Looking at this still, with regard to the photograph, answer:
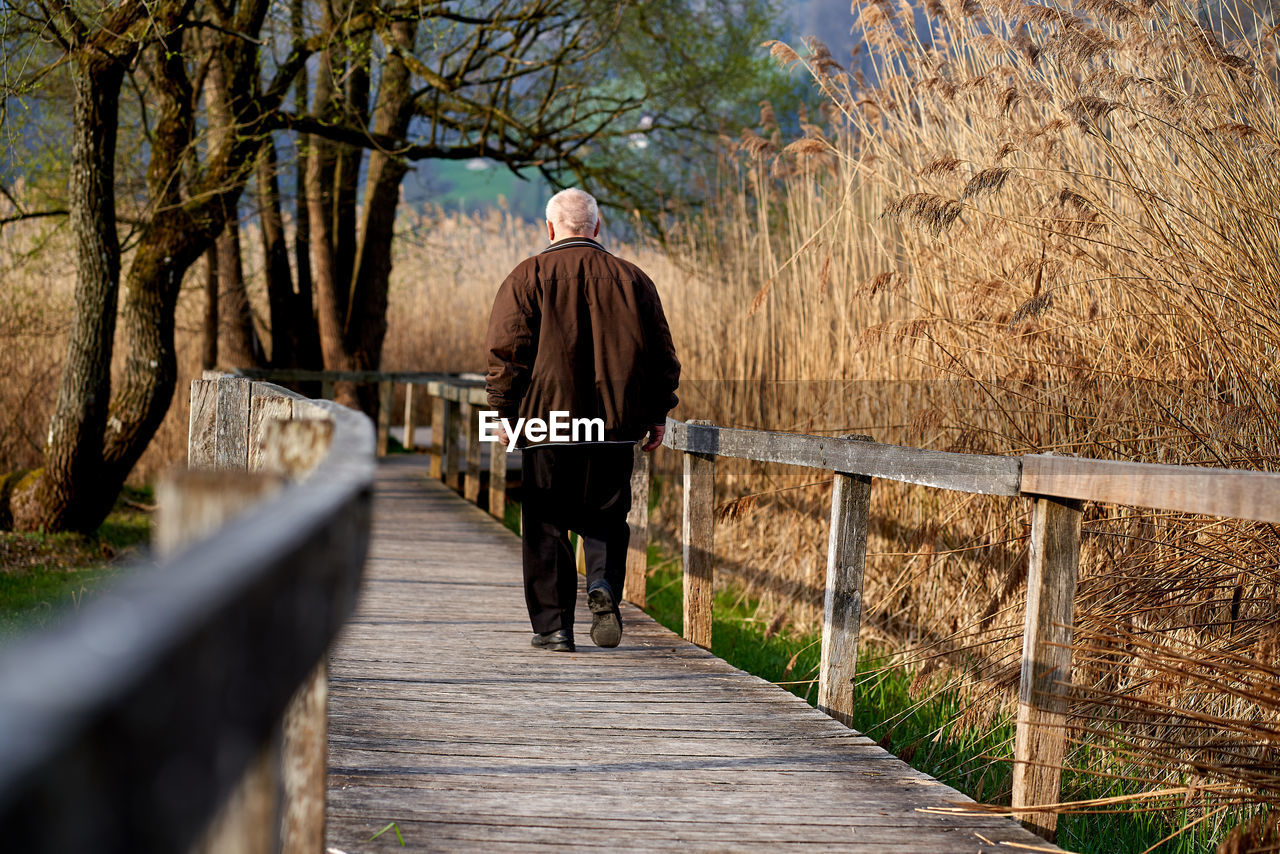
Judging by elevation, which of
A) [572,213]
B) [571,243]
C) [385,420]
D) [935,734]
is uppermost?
[572,213]

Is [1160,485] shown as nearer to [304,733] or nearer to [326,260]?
[304,733]

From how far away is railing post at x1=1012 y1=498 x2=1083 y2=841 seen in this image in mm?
2871

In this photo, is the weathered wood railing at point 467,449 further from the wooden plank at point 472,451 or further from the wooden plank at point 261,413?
the wooden plank at point 261,413

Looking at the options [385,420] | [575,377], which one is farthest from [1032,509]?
[385,420]

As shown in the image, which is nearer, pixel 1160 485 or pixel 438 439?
pixel 1160 485

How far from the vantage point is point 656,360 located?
4371mm

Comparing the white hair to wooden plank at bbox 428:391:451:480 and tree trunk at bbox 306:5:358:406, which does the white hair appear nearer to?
wooden plank at bbox 428:391:451:480

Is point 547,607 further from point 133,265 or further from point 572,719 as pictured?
point 133,265

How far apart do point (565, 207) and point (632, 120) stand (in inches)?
335

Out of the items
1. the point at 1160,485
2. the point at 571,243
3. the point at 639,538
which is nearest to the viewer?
the point at 1160,485

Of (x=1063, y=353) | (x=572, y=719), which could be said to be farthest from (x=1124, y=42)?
(x=572, y=719)

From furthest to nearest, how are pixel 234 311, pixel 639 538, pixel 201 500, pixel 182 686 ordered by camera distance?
pixel 234 311
pixel 639 538
pixel 201 500
pixel 182 686

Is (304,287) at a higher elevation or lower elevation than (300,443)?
higher

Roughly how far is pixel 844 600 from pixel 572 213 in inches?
66.4
